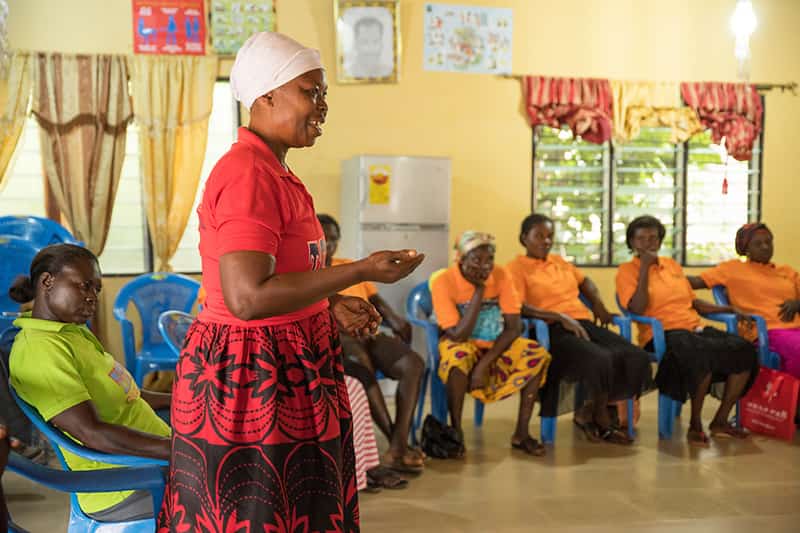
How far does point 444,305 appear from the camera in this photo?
4336 mm

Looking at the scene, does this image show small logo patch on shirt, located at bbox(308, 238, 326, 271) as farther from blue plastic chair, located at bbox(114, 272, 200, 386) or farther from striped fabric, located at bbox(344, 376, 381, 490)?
blue plastic chair, located at bbox(114, 272, 200, 386)

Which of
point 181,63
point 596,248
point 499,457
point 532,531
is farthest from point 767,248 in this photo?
point 181,63

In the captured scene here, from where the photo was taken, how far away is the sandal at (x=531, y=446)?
4.16 metres

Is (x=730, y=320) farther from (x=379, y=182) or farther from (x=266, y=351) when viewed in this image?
(x=266, y=351)

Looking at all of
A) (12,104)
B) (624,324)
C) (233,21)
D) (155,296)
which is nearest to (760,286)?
(624,324)

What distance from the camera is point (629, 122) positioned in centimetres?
622

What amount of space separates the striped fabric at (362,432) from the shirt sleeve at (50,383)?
171 centimetres

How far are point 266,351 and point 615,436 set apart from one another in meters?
3.37

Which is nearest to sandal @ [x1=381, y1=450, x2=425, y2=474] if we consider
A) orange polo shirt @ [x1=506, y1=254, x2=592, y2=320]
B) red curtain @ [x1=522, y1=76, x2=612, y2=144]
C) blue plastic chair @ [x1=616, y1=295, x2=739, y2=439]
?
orange polo shirt @ [x1=506, y1=254, x2=592, y2=320]

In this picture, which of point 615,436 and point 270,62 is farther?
point 615,436

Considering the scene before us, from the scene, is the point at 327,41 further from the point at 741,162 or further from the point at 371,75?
the point at 741,162

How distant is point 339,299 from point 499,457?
8.89ft

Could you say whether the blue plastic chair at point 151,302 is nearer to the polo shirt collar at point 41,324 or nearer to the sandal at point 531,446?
the sandal at point 531,446

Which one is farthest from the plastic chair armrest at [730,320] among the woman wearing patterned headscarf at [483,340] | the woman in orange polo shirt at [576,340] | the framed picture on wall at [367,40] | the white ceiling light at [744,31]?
the framed picture on wall at [367,40]
